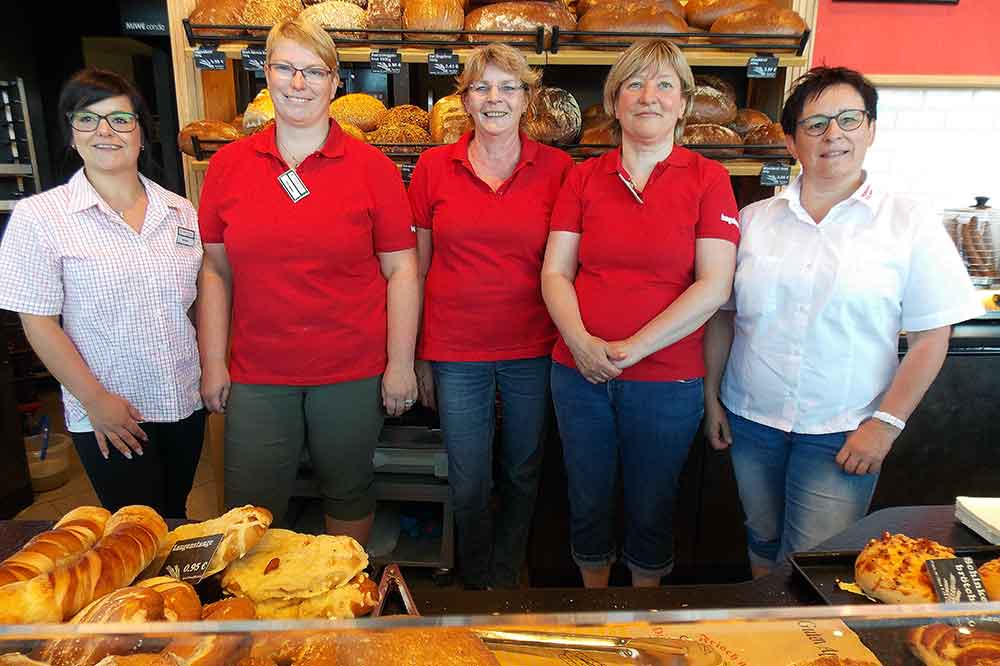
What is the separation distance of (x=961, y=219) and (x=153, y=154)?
276 cm

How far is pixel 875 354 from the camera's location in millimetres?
1448

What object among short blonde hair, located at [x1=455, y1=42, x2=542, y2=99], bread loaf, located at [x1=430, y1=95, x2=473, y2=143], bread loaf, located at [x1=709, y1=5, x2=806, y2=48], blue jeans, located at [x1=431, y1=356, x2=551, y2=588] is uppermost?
bread loaf, located at [x1=709, y1=5, x2=806, y2=48]

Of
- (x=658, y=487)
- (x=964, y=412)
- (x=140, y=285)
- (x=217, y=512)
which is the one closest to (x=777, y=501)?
(x=658, y=487)

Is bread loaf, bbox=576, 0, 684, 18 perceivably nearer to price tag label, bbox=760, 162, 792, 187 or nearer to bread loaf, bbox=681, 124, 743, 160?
bread loaf, bbox=681, 124, 743, 160

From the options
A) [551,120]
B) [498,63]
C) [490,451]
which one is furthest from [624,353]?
[551,120]

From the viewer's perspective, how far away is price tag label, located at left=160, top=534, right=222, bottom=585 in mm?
816

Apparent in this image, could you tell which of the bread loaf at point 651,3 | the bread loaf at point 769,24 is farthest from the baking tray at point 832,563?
the bread loaf at point 651,3

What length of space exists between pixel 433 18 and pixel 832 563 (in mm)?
1914

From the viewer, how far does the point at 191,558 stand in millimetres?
836

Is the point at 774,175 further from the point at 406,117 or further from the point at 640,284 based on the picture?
the point at 406,117

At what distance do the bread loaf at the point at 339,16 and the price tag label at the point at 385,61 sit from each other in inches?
5.8

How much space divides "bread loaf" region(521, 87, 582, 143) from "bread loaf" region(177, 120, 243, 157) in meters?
0.98

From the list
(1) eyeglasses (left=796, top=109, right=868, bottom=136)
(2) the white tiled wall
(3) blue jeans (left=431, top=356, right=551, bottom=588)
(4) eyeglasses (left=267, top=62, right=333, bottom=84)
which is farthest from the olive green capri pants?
(2) the white tiled wall

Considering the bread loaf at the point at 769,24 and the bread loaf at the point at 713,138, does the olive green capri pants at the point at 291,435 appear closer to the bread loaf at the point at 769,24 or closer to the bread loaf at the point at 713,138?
the bread loaf at the point at 713,138
